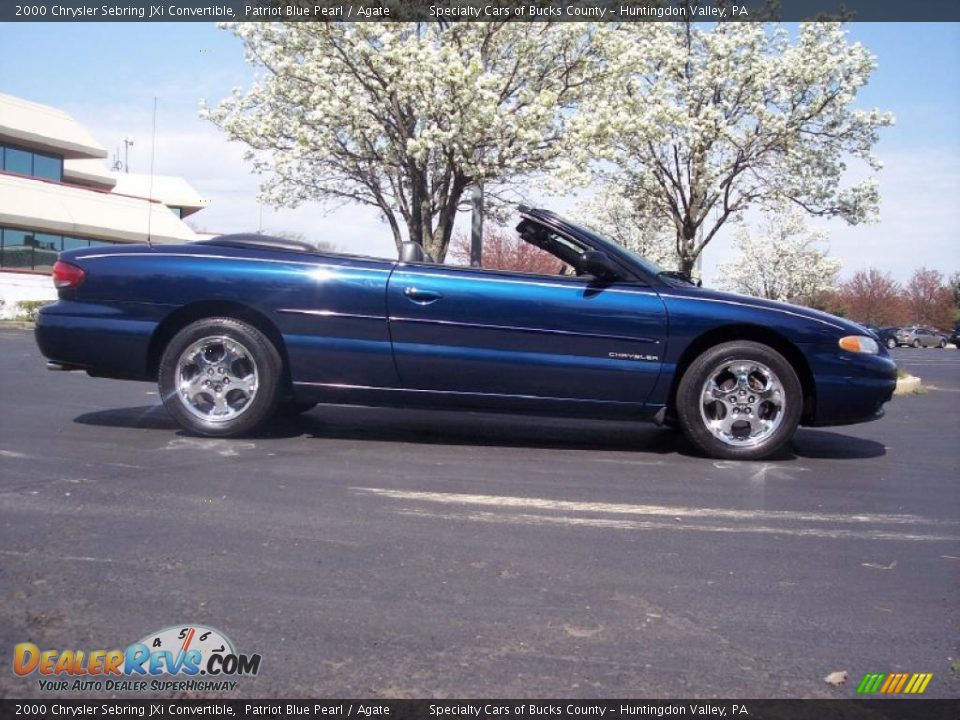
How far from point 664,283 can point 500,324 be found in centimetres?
108

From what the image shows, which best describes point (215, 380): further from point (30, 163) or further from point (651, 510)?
point (30, 163)

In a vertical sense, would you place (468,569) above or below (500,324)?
below

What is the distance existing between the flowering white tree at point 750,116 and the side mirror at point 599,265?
1316 cm

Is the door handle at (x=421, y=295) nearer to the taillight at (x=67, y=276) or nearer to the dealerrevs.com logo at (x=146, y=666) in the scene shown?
the taillight at (x=67, y=276)

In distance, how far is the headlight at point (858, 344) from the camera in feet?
18.3

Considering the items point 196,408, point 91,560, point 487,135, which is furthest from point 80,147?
point 91,560

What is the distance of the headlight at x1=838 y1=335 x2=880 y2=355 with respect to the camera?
5.59 meters

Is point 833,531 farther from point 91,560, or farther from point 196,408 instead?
point 196,408

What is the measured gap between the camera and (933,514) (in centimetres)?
443

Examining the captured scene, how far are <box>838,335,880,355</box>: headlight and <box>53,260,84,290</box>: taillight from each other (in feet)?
15.5
